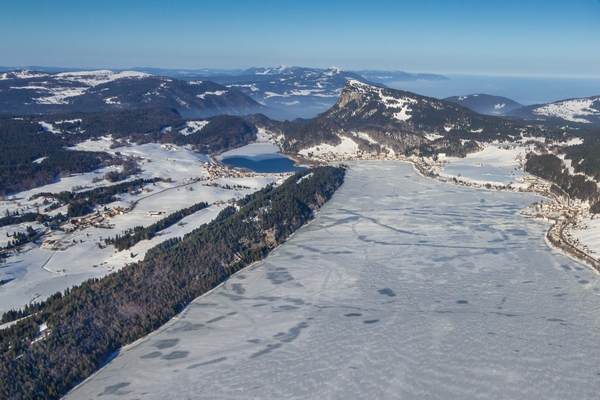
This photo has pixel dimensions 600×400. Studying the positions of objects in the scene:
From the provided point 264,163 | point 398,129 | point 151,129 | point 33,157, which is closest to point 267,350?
point 264,163

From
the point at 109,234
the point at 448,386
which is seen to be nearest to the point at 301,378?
the point at 448,386

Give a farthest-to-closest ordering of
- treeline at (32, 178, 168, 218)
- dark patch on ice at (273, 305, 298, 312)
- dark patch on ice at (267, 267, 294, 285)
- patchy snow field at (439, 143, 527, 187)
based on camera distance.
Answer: patchy snow field at (439, 143, 527, 187)
treeline at (32, 178, 168, 218)
dark patch on ice at (267, 267, 294, 285)
dark patch on ice at (273, 305, 298, 312)

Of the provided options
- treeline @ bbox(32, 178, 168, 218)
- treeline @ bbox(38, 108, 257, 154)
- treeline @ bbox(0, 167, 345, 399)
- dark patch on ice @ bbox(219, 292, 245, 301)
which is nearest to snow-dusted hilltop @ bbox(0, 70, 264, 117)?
treeline @ bbox(38, 108, 257, 154)

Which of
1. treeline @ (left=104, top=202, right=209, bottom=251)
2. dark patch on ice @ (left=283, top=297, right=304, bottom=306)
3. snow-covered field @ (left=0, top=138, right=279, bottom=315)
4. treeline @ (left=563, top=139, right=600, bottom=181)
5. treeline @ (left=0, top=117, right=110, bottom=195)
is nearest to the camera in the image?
dark patch on ice @ (left=283, top=297, right=304, bottom=306)

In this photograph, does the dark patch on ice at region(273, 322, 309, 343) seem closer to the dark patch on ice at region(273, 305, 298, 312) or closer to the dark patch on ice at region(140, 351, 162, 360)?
the dark patch on ice at region(273, 305, 298, 312)

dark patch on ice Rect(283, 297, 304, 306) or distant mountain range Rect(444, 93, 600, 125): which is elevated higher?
distant mountain range Rect(444, 93, 600, 125)

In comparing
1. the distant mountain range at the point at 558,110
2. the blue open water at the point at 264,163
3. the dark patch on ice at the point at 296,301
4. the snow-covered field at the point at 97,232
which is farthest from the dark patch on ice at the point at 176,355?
the distant mountain range at the point at 558,110
